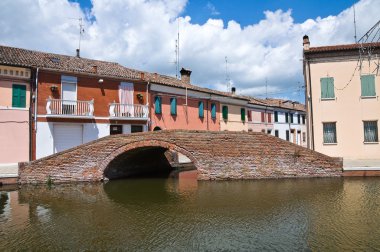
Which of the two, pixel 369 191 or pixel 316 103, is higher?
pixel 316 103

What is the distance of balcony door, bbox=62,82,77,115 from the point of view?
20.8 metres

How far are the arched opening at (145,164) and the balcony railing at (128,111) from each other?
3.38 metres

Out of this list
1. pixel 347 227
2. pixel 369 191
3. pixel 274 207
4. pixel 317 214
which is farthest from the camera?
pixel 369 191

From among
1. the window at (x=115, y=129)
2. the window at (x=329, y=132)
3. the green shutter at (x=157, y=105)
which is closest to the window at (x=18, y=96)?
the window at (x=115, y=129)

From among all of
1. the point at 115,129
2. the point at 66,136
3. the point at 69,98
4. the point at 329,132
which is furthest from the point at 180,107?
the point at 329,132

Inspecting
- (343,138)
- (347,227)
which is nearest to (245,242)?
(347,227)

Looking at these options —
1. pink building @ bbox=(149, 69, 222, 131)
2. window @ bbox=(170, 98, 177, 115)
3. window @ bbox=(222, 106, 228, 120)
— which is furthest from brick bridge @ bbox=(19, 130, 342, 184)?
window @ bbox=(222, 106, 228, 120)

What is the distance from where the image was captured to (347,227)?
8.23 m

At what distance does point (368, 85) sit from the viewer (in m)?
19.8

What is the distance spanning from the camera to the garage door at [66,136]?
20.6 m

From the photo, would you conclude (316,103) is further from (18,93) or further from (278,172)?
(18,93)

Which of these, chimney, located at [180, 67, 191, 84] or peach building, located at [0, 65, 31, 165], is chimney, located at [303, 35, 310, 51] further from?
peach building, located at [0, 65, 31, 165]

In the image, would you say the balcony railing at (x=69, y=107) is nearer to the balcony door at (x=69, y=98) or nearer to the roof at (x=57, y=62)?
the balcony door at (x=69, y=98)

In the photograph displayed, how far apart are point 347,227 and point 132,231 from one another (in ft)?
19.7
